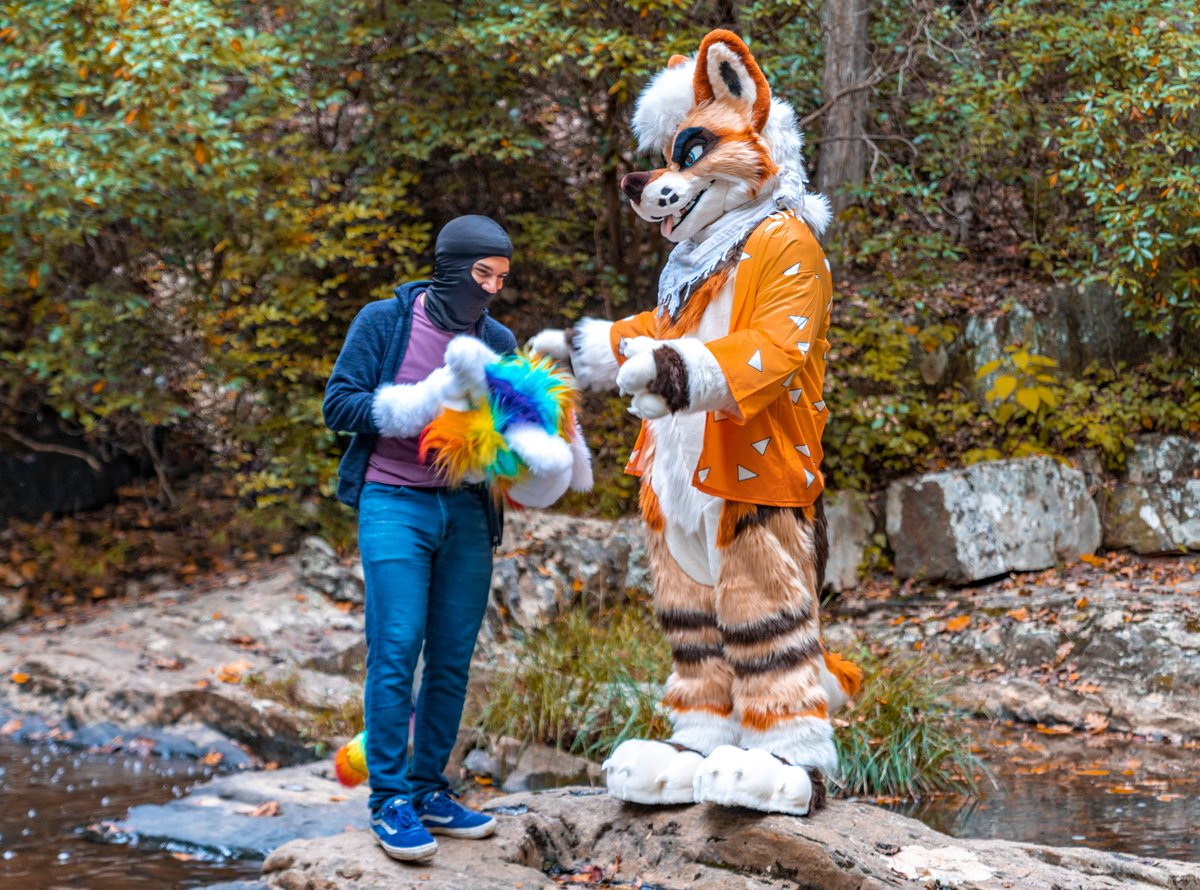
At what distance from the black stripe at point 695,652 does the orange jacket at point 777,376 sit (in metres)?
0.47

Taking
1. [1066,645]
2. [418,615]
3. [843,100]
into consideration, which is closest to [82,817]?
[418,615]

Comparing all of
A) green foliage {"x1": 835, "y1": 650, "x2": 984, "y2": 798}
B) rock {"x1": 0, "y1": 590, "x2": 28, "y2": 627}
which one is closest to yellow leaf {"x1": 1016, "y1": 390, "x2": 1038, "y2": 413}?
green foliage {"x1": 835, "y1": 650, "x2": 984, "y2": 798}

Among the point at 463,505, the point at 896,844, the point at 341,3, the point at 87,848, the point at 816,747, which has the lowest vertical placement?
the point at 87,848

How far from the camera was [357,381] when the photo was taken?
128 inches

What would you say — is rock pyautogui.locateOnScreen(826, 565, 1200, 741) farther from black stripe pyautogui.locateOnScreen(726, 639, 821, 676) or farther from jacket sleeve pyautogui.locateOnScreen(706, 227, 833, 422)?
jacket sleeve pyautogui.locateOnScreen(706, 227, 833, 422)

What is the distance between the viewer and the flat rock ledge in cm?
303

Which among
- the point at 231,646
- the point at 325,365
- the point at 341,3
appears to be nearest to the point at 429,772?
the point at 231,646

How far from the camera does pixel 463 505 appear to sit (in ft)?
10.9

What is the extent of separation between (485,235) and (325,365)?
4.30 meters

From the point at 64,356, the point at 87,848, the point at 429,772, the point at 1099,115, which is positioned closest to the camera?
the point at 429,772

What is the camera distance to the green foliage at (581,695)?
4.80m

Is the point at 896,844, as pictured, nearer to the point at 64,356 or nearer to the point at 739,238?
the point at 739,238

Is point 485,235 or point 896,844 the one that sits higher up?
point 485,235

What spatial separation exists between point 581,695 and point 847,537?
2.90 m
